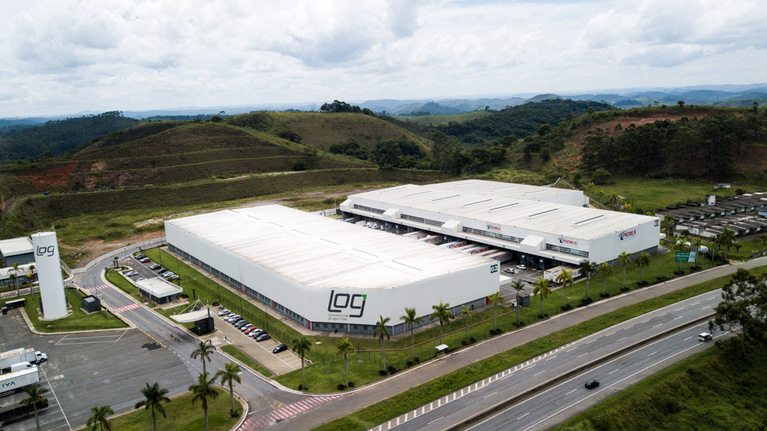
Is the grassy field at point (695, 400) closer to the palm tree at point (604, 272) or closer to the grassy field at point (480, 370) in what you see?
the grassy field at point (480, 370)

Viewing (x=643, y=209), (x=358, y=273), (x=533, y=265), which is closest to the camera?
(x=358, y=273)

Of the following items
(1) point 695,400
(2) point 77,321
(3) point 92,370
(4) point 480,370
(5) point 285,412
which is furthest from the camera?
(2) point 77,321

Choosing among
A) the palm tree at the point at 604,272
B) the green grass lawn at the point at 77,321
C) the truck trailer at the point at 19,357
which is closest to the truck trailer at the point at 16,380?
the truck trailer at the point at 19,357

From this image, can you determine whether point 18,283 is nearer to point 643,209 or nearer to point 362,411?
point 362,411

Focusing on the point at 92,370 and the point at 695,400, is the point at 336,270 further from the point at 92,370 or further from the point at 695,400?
the point at 695,400

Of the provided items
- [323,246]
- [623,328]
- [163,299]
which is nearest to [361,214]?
[323,246]

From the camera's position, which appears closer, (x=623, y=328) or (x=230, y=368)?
(x=230, y=368)

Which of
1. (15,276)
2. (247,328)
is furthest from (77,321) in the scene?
(247,328)
